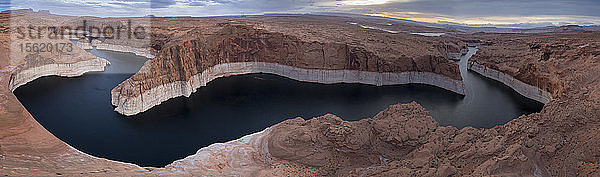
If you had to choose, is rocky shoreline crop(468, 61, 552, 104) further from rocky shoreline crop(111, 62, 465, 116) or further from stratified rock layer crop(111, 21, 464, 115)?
stratified rock layer crop(111, 21, 464, 115)

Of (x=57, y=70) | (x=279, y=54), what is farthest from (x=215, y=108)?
(x=57, y=70)

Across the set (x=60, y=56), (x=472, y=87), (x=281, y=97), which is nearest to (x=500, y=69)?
(x=472, y=87)

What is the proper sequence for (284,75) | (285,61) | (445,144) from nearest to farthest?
(445,144)
(285,61)
(284,75)

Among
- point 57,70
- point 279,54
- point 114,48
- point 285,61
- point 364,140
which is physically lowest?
point 57,70

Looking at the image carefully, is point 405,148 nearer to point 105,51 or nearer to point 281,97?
point 281,97

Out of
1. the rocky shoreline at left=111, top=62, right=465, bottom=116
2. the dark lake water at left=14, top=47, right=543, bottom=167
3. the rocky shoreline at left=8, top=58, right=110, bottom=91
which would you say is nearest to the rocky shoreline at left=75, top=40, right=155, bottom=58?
the rocky shoreline at left=8, top=58, right=110, bottom=91

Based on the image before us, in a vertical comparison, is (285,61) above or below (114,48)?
above

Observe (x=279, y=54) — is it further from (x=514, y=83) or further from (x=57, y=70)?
(x=514, y=83)
